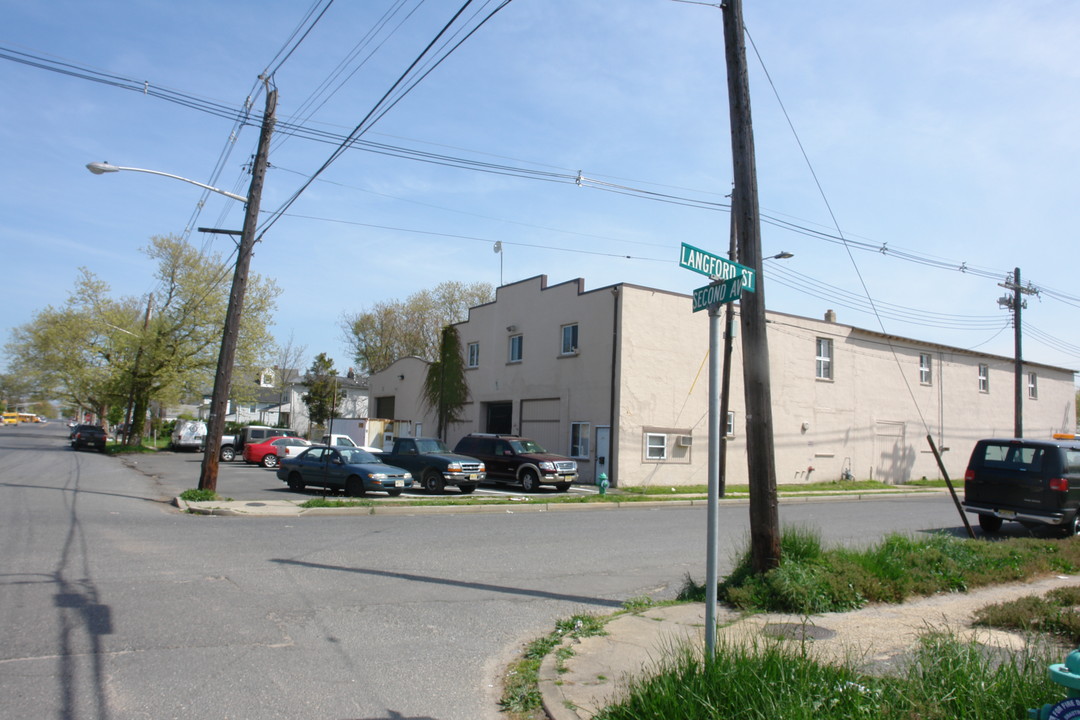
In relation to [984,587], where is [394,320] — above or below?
above

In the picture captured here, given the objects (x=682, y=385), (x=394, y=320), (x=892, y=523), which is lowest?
(x=892, y=523)

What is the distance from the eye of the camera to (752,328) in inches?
309

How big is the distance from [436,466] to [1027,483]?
13.9 metres

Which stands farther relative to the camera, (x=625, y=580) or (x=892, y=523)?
(x=892, y=523)

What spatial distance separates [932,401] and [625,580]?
1226 inches

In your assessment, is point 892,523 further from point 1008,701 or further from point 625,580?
point 1008,701

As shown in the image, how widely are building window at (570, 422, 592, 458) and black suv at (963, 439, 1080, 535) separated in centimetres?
1407

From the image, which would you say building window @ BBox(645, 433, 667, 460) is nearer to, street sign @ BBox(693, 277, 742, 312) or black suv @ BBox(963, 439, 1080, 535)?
black suv @ BBox(963, 439, 1080, 535)

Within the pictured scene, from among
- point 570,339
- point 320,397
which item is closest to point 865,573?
point 570,339

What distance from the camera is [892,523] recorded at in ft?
53.9

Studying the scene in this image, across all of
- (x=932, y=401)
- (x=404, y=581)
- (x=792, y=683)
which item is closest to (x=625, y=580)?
(x=404, y=581)

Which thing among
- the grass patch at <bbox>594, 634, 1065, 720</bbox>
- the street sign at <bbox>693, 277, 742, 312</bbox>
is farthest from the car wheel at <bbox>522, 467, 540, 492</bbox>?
the grass patch at <bbox>594, 634, 1065, 720</bbox>

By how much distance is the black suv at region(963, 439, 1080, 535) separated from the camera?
42.5ft

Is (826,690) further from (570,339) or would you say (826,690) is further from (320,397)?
(320,397)
